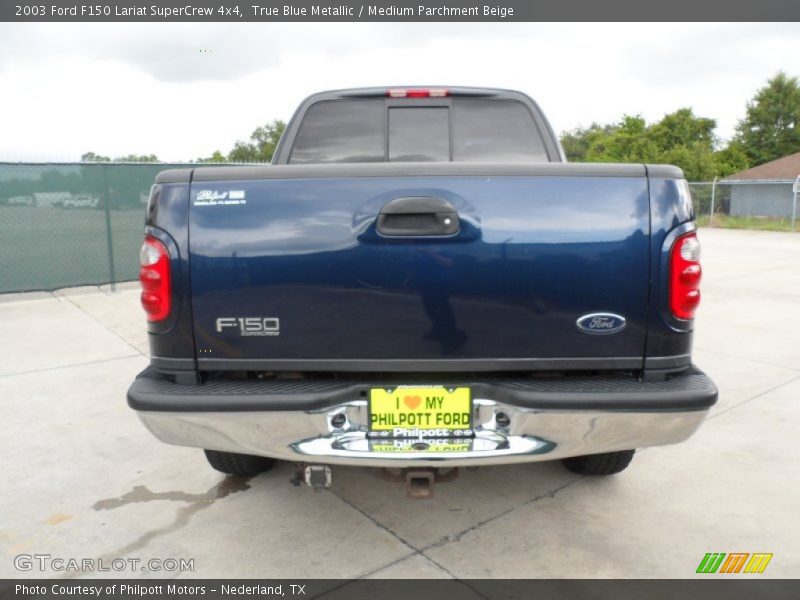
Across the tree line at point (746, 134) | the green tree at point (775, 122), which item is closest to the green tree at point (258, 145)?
the tree line at point (746, 134)

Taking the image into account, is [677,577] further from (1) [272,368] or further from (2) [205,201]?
(2) [205,201]

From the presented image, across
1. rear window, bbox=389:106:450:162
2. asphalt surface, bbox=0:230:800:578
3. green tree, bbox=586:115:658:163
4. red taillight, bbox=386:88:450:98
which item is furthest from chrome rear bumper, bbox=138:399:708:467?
green tree, bbox=586:115:658:163

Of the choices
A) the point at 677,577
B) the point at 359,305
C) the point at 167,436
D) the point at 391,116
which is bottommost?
the point at 677,577

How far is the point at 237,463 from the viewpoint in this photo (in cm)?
313

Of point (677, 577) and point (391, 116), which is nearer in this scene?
point (677, 577)

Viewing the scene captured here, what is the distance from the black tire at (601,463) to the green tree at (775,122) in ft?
166

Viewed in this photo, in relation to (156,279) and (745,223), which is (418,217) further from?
(745,223)

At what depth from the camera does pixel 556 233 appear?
83.1 inches

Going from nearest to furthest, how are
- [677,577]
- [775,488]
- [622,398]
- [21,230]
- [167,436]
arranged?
[622,398] → [167,436] → [677,577] → [775,488] → [21,230]

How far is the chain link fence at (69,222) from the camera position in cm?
825

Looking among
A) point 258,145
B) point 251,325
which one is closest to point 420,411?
point 251,325

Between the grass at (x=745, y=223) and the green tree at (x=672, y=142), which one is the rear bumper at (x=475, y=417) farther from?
the green tree at (x=672, y=142)
